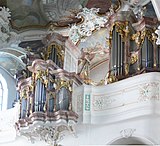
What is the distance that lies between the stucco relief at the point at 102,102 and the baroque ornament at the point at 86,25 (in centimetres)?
250

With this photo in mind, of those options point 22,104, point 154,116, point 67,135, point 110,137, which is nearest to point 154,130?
point 154,116

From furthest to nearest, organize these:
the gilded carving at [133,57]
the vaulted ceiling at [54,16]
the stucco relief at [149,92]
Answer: the vaulted ceiling at [54,16], the gilded carving at [133,57], the stucco relief at [149,92]

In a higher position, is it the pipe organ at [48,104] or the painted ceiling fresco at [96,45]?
the painted ceiling fresco at [96,45]

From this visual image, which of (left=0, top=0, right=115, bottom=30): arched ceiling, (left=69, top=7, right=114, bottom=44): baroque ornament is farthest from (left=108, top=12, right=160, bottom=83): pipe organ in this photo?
(left=0, top=0, right=115, bottom=30): arched ceiling

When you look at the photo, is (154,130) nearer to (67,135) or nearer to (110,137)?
(110,137)

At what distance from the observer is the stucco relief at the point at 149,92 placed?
11.5 metres

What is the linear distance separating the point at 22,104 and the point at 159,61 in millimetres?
3317

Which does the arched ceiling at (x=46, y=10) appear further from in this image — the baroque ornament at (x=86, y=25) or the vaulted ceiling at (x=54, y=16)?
the baroque ornament at (x=86, y=25)

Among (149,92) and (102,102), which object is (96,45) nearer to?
(102,102)

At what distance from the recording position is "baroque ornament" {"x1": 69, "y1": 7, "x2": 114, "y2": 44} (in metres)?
14.3

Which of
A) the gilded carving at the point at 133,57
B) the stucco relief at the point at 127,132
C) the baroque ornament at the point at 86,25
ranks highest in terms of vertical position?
the baroque ornament at the point at 86,25

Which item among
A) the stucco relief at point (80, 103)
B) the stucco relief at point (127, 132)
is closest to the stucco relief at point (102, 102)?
the stucco relief at point (80, 103)

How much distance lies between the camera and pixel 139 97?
38.3 ft

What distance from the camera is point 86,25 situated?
14438 mm
